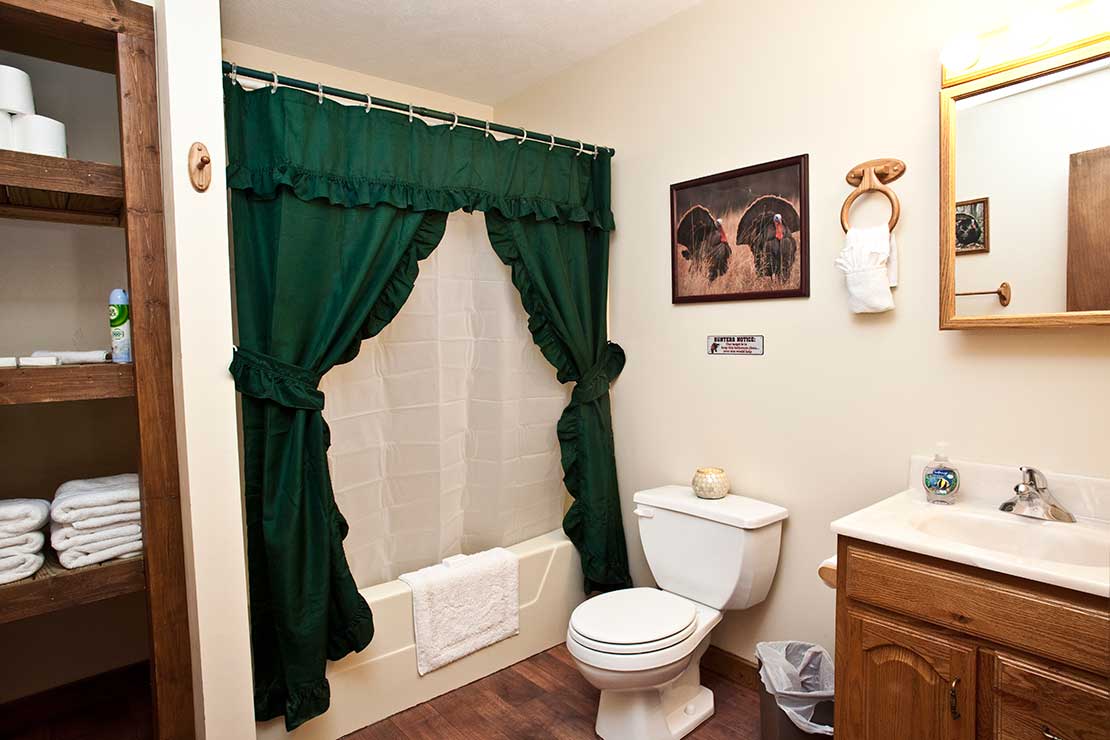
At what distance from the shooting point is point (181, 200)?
5.28 ft

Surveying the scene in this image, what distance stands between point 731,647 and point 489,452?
47.3 inches

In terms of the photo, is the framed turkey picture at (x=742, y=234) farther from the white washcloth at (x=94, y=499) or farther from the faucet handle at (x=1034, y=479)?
the white washcloth at (x=94, y=499)

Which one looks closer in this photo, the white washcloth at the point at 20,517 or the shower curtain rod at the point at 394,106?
the white washcloth at the point at 20,517

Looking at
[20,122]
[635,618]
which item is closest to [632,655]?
[635,618]

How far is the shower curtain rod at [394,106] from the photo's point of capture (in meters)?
1.86

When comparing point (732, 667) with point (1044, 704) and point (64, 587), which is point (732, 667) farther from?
point (64, 587)

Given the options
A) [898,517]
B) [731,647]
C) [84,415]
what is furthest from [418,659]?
[898,517]

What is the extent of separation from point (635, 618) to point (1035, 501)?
1153 mm

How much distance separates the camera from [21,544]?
1.67 meters

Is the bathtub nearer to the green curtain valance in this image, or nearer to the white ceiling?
the green curtain valance

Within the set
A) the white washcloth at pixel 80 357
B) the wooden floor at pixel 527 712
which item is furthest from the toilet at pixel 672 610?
the white washcloth at pixel 80 357

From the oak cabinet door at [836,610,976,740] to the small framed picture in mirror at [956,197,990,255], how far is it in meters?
1.01

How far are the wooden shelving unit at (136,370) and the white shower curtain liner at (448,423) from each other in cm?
53

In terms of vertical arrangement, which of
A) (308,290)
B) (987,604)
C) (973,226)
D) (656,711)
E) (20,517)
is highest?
(973,226)
